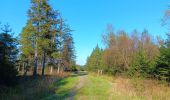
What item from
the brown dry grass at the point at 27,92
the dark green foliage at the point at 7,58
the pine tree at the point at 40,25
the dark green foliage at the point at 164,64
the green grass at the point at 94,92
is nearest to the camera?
the brown dry grass at the point at 27,92

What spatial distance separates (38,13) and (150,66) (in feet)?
63.1

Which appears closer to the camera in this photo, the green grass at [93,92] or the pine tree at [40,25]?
the green grass at [93,92]

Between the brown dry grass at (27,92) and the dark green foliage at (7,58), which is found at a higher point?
the dark green foliage at (7,58)

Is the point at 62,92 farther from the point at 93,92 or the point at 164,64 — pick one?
the point at 164,64

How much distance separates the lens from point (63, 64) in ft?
241

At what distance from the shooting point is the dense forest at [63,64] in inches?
789

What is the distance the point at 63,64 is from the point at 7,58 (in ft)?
149

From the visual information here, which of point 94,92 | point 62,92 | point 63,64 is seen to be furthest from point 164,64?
point 63,64

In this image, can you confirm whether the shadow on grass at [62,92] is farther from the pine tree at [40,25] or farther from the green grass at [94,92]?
the pine tree at [40,25]

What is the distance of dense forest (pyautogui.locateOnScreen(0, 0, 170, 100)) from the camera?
2005cm

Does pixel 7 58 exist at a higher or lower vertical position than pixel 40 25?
lower

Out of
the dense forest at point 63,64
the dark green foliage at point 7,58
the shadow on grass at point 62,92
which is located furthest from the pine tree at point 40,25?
the shadow on grass at point 62,92

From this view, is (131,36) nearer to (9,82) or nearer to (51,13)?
(51,13)

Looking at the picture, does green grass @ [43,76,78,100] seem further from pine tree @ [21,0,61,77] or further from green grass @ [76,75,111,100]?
pine tree @ [21,0,61,77]
